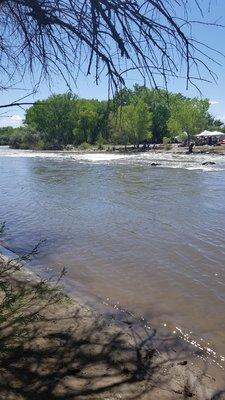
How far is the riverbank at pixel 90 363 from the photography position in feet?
12.0

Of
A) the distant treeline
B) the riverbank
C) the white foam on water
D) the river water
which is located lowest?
the white foam on water

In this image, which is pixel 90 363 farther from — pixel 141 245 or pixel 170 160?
pixel 170 160

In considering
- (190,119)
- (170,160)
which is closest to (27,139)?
(190,119)

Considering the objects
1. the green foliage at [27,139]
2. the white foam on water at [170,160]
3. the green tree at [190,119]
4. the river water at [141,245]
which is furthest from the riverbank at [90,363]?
the green foliage at [27,139]

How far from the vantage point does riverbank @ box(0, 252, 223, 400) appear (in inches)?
144

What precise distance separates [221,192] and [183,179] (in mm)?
6197

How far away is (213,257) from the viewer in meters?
9.49

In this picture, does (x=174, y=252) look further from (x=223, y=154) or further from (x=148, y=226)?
(x=223, y=154)

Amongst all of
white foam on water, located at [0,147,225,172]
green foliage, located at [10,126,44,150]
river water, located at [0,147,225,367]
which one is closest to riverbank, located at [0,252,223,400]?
river water, located at [0,147,225,367]

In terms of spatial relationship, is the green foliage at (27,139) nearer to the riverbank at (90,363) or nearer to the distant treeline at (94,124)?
the distant treeline at (94,124)

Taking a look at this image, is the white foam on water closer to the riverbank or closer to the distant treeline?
the distant treeline

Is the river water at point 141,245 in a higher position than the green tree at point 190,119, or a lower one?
lower

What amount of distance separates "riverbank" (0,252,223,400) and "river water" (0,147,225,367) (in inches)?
31.9

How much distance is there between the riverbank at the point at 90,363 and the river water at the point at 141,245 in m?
0.81
